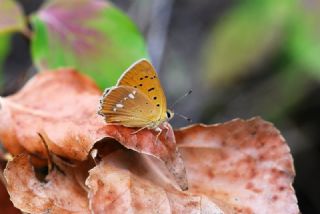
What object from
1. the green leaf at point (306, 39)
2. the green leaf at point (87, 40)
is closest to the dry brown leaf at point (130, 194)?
the green leaf at point (87, 40)

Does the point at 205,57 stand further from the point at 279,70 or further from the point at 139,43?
the point at 139,43

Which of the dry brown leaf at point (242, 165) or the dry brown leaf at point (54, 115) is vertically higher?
the dry brown leaf at point (242, 165)

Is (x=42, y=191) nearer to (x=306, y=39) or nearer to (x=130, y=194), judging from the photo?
(x=130, y=194)

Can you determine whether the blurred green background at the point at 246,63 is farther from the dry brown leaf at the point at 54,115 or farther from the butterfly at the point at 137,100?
the butterfly at the point at 137,100

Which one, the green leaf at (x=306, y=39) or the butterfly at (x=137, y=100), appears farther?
the green leaf at (x=306, y=39)

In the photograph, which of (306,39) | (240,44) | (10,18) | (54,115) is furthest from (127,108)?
(240,44)

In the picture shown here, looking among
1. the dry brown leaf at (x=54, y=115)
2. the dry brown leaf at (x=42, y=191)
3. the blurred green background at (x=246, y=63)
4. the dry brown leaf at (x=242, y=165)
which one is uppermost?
the dry brown leaf at (x=242, y=165)

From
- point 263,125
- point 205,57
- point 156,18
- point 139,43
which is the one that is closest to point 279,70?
point 205,57

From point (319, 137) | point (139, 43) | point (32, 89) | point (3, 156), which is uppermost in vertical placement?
point (139, 43)
